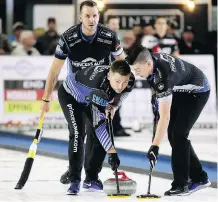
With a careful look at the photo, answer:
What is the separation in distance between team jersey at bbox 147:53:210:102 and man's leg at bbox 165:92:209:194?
9 centimetres

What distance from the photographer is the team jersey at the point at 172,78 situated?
746cm

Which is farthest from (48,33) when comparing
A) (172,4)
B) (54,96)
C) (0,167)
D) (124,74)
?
(124,74)

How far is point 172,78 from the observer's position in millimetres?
7621

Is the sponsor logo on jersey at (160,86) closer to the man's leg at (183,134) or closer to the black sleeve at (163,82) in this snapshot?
the black sleeve at (163,82)

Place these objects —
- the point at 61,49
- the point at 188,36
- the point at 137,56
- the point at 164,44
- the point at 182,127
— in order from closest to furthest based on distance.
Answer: the point at 137,56 < the point at 182,127 < the point at 61,49 < the point at 164,44 < the point at 188,36

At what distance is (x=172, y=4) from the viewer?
17.7 meters

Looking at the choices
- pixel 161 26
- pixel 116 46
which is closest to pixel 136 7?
pixel 161 26

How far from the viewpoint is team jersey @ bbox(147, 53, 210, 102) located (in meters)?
7.46

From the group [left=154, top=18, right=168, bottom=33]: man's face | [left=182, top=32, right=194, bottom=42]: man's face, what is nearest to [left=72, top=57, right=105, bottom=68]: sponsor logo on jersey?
[left=154, top=18, right=168, bottom=33]: man's face

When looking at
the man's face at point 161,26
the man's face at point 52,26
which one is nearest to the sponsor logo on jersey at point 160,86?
the man's face at point 161,26

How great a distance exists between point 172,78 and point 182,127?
0.50 metres

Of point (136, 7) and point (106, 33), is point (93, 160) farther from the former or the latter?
point (136, 7)

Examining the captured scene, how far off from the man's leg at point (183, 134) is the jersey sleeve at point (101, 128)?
0.60 metres

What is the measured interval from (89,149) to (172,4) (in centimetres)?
970
